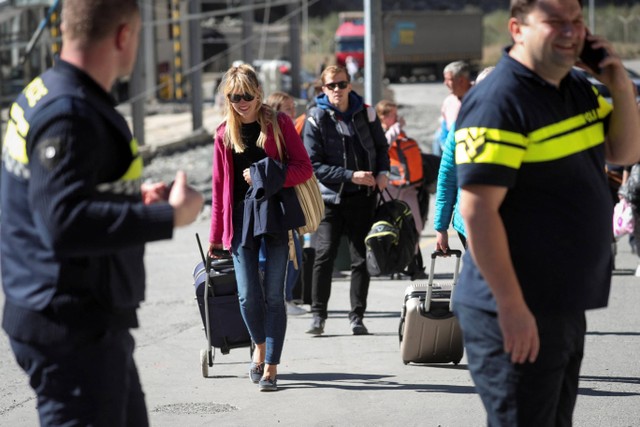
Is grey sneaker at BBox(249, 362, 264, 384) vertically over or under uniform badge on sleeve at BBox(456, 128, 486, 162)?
under

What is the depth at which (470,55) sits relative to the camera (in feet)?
175

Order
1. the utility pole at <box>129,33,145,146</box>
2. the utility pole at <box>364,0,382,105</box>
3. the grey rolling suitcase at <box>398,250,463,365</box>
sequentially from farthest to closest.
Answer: the utility pole at <box>129,33,145,146</box> < the utility pole at <box>364,0,382,105</box> < the grey rolling suitcase at <box>398,250,463,365</box>

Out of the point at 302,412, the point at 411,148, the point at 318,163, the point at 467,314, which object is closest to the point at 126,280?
the point at 467,314

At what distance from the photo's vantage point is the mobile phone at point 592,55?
3.68 meters

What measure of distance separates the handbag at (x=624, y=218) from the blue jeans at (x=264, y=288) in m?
4.17

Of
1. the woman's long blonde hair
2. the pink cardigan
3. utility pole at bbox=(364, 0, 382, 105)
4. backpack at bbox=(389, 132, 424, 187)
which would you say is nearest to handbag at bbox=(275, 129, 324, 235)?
the pink cardigan

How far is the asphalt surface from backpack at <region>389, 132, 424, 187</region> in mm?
1380

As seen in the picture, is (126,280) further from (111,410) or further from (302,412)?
(302,412)

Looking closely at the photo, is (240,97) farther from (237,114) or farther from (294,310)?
(294,310)

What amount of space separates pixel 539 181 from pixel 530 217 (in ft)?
0.36

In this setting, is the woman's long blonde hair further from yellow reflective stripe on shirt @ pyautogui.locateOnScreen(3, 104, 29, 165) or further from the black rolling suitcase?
yellow reflective stripe on shirt @ pyautogui.locateOnScreen(3, 104, 29, 165)

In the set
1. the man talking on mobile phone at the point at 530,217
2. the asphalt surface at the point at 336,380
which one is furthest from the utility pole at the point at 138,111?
the man talking on mobile phone at the point at 530,217

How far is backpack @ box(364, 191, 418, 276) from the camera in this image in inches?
311

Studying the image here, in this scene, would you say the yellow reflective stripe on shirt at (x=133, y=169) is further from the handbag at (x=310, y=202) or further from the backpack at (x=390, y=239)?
the backpack at (x=390, y=239)
